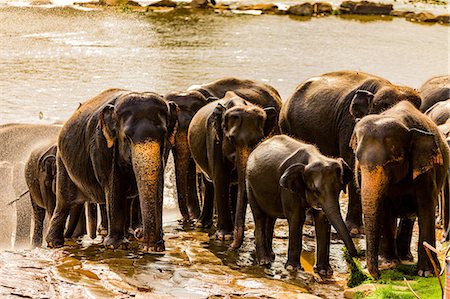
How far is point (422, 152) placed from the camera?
8.48m

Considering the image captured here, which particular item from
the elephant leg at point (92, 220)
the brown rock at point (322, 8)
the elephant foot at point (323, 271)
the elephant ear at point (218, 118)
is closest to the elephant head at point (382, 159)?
the elephant foot at point (323, 271)

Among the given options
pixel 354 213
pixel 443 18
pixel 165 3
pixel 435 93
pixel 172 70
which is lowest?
pixel 443 18

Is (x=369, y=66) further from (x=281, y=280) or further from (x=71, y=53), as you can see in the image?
(x=281, y=280)

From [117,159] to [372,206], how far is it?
2.33 meters

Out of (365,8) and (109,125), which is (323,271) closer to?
(109,125)

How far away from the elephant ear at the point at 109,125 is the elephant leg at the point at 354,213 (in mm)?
2830

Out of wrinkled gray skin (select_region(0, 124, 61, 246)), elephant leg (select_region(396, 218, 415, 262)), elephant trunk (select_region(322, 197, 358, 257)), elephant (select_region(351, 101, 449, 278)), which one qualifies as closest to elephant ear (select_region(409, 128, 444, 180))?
elephant (select_region(351, 101, 449, 278))

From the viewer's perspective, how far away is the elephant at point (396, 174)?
8.32 metres

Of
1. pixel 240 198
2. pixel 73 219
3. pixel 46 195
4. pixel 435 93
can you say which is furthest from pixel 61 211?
pixel 435 93

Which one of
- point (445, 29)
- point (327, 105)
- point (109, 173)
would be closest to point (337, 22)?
point (445, 29)

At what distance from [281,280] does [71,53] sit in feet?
76.6

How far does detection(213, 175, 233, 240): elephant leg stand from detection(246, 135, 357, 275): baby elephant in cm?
114

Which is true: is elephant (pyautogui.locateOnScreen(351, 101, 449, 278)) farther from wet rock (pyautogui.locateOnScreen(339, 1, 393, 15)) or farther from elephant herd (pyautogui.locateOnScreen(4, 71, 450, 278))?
wet rock (pyautogui.locateOnScreen(339, 1, 393, 15))

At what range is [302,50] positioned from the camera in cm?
3366
